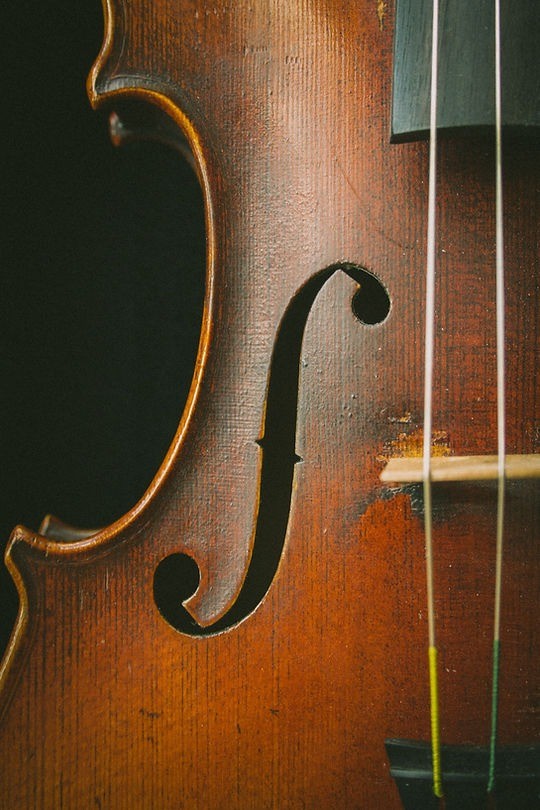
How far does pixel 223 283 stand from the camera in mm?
687

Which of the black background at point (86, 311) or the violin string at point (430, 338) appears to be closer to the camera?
the violin string at point (430, 338)

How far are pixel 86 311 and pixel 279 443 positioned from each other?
507 millimetres

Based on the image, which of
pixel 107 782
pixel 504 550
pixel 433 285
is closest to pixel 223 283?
pixel 433 285

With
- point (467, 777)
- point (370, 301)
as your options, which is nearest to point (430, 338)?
point (370, 301)

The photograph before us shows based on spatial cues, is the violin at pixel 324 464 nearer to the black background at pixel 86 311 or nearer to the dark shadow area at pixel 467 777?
the dark shadow area at pixel 467 777

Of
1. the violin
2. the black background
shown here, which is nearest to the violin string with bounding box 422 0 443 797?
the violin

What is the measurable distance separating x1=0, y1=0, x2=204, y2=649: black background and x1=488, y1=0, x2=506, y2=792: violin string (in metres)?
0.52

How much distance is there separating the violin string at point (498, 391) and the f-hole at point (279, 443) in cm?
10

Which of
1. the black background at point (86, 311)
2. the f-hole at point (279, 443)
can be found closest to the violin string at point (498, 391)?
the f-hole at point (279, 443)

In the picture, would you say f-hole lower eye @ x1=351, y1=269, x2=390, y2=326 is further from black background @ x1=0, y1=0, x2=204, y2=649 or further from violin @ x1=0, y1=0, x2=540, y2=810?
black background @ x1=0, y1=0, x2=204, y2=649

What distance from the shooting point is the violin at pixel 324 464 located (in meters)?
0.64

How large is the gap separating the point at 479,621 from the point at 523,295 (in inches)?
11.8

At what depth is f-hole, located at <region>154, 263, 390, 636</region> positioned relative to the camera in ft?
2.19

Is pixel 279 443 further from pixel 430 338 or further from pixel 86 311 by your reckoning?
pixel 86 311
